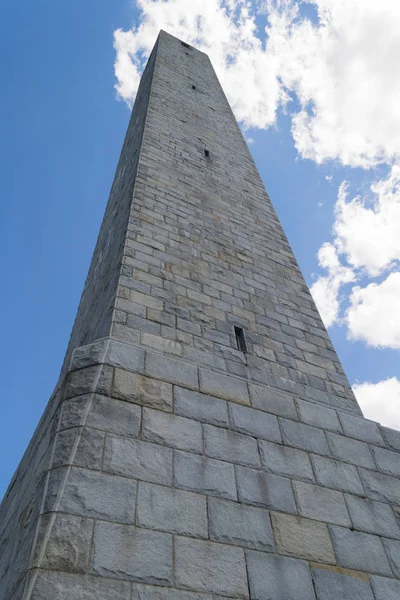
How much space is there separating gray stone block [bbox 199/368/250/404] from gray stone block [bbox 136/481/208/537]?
92cm

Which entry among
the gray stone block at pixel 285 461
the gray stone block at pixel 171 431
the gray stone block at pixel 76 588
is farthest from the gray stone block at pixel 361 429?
the gray stone block at pixel 76 588

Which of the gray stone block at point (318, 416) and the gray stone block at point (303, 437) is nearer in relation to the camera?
the gray stone block at point (303, 437)

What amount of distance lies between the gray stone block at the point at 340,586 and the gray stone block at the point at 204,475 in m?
0.71

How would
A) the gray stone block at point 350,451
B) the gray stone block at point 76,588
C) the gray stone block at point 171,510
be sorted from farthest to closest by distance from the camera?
the gray stone block at point 350,451 < the gray stone block at point 171,510 < the gray stone block at point 76,588

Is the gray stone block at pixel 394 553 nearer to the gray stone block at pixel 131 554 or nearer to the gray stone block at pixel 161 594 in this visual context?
the gray stone block at pixel 161 594

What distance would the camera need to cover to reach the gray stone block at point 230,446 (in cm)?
339

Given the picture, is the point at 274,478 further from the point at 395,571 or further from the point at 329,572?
the point at 395,571

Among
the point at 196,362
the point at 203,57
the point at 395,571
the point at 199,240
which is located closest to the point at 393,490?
the point at 395,571

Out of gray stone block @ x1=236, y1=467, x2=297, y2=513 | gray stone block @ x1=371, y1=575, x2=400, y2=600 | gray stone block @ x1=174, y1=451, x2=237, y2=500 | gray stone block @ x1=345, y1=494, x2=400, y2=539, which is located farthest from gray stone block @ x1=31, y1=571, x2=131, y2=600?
gray stone block @ x1=345, y1=494, x2=400, y2=539

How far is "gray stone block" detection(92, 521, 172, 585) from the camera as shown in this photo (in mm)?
2500

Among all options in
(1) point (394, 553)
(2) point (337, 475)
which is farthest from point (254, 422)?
(1) point (394, 553)

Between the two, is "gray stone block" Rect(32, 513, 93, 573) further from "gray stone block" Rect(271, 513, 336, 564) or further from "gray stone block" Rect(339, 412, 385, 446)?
"gray stone block" Rect(339, 412, 385, 446)

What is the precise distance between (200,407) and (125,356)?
0.67m

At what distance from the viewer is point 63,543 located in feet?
8.13
